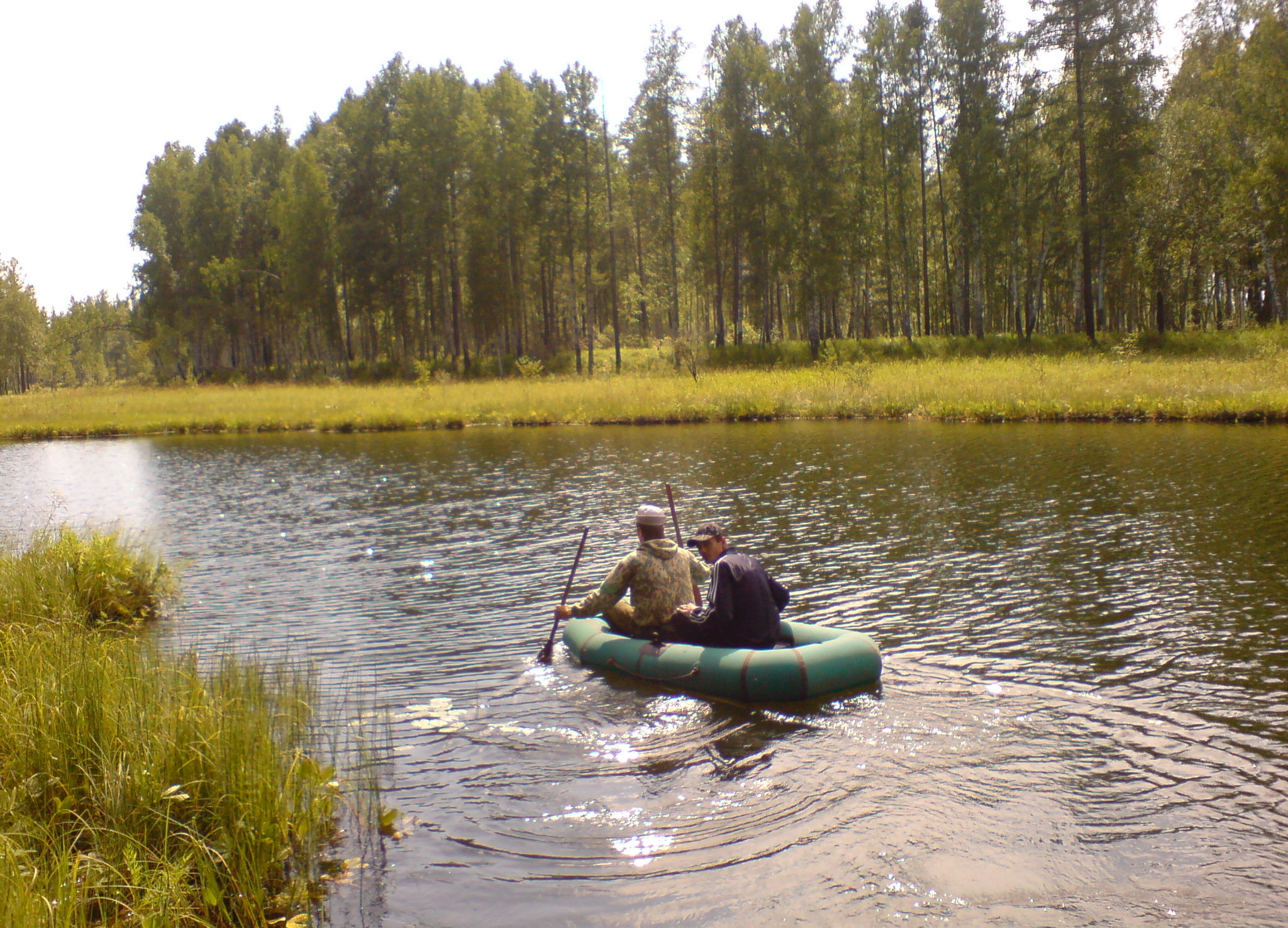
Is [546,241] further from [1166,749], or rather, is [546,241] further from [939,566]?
[1166,749]

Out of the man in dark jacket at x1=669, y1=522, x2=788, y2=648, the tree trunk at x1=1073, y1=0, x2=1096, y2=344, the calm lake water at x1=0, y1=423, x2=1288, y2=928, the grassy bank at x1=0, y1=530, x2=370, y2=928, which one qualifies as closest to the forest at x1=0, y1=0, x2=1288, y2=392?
A: the tree trunk at x1=1073, y1=0, x2=1096, y2=344

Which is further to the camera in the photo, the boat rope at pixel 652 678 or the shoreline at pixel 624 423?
the shoreline at pixel 624 423

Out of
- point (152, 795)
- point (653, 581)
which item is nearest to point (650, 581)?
point (653, 581)

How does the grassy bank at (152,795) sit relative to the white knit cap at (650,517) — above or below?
below

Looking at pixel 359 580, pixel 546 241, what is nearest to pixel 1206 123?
pixel 546 241

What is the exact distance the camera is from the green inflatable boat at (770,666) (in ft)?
23.4

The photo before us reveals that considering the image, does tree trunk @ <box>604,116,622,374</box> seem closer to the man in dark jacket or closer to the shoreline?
the shoreline

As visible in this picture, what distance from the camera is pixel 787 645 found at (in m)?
8.09

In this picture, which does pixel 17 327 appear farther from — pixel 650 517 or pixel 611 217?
pixel 650 517

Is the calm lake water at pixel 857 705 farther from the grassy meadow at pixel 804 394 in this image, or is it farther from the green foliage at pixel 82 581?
the grassy meadow at pixel 804 394

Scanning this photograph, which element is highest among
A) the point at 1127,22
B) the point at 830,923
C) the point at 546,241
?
the point at 1127,22

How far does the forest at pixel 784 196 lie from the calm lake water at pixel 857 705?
2282 centimetres

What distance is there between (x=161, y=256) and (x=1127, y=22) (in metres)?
58.5

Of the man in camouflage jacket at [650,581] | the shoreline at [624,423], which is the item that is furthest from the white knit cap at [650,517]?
the shoreline at [624,423]
